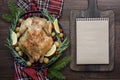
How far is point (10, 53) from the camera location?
1.26 meters

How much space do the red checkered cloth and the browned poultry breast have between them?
75mm

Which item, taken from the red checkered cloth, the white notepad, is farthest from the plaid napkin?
the white notepad

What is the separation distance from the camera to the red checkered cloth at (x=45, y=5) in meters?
1.25

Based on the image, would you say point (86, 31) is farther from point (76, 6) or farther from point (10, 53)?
point (10, 53)

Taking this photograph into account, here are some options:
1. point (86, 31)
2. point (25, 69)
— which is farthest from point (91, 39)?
point (25, 69)

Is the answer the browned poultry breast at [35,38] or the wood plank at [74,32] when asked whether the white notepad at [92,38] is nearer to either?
the wood plank at [74,32]

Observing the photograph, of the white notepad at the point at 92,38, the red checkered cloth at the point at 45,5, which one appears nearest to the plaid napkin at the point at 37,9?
the red checkered cloth at the point at 45,5

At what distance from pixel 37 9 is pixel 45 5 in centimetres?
4

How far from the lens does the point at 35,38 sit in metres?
1.18

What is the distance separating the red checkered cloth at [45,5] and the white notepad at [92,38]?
0.11 meters

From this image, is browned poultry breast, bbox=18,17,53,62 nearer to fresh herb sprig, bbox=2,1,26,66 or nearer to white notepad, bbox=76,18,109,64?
fresh herb sprig, bbox=2,1,26,66

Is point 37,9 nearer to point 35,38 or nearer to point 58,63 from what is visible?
point 35,38

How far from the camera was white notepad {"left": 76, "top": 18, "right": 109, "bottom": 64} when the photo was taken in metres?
1.25

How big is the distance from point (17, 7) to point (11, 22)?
8 cm
